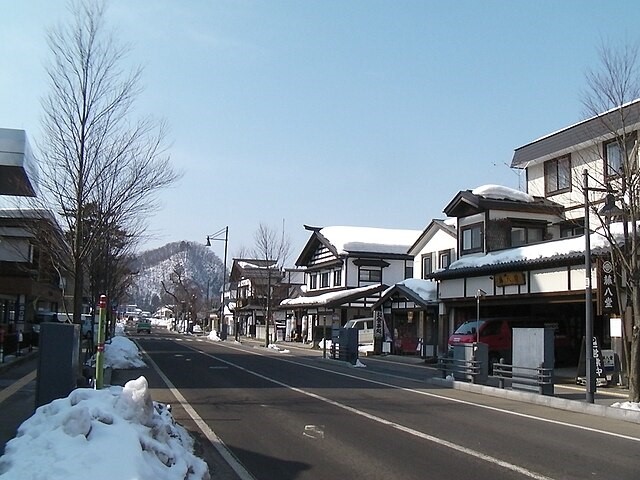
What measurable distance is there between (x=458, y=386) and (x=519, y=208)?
12.9m

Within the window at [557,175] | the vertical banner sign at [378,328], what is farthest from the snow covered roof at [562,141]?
the vertical banner sign at [378,328]

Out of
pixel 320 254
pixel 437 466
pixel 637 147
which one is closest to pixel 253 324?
pixel 320 254

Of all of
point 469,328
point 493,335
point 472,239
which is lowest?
point 493,335

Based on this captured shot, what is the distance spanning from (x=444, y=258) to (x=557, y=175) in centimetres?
1024

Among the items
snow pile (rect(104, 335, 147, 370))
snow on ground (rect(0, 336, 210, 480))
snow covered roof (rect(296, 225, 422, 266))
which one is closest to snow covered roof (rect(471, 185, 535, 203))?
snow pile (rect(104, 335, 147, 370))

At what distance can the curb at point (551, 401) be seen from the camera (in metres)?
15.3

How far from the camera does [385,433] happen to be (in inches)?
476

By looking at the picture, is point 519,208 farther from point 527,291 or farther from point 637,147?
point 637,147

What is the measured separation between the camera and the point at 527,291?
26875 millimetres

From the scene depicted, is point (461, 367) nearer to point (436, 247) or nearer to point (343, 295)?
point (436, 247)

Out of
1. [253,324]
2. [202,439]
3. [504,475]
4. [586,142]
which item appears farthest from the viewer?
[253,324]

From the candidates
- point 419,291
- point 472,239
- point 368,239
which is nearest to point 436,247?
point 419,291

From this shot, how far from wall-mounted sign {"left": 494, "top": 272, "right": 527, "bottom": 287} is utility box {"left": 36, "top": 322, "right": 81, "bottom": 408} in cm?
2035

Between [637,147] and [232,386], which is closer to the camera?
[637,147]
